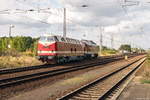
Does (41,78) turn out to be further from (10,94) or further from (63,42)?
(63,42)

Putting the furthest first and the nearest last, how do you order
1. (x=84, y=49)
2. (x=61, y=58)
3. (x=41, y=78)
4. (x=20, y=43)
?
1. (x=20, y=43)
2. (x=84, y=49)
3. (x=61, y=58)
4. (x=41, y=78)

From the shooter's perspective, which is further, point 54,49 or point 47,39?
point 47,39

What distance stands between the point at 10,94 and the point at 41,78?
608 centimetres

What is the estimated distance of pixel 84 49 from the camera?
46156mm

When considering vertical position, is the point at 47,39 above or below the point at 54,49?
above

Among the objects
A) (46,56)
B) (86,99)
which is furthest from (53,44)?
(86,99)

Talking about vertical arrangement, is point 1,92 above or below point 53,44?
below

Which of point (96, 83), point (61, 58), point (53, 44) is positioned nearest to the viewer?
point (96, 83)

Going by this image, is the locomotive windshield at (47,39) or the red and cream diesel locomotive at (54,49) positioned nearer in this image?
the red and cream diesel locomotive at (54,49)

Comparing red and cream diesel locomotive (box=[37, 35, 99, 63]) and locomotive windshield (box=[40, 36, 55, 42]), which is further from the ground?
locomotive windshield (box=[40, 36, 55, 42])

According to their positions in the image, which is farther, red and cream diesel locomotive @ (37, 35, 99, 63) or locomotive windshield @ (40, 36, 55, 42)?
locomotive windshield @ (40, 36, 55, 42)

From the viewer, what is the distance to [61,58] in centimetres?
3256

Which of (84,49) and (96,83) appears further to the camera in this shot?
(84,49)

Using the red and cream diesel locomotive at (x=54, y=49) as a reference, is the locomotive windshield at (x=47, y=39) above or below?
above
